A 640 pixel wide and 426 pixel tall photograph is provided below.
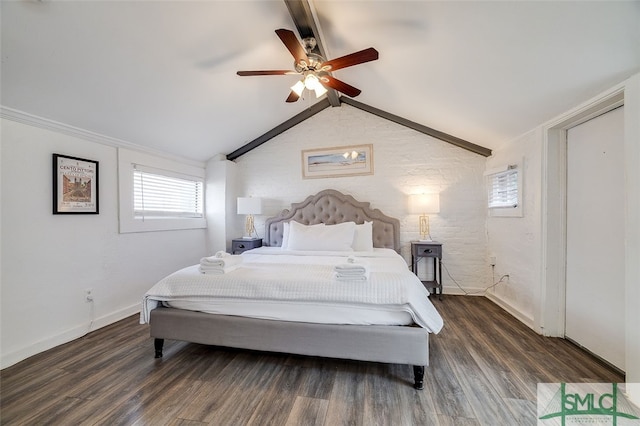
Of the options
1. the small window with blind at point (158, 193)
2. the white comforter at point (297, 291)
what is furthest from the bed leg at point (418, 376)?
the small window with blind at point (158, 193)

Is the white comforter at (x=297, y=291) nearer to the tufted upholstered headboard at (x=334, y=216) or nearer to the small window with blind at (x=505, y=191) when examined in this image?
the tufted upholstered headboard at (x=334, y=216)

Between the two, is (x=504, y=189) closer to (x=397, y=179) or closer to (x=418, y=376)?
(x=397, y=179)

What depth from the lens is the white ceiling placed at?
1.65 m

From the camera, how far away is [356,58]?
77.5 inches

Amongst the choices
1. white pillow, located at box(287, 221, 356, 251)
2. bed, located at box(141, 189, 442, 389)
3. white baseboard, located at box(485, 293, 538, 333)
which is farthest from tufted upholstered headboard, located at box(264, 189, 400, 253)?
bed, located at box(141, 189, 442, 389)

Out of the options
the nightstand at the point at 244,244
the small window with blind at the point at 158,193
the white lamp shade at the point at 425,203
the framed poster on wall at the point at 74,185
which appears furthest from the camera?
the nightstand at the point at 244,244

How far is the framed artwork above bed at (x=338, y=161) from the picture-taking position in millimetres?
4172

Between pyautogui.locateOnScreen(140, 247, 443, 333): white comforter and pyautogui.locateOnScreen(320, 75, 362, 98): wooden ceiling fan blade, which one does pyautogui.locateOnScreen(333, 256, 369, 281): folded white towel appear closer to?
pyautogui.locateOnScreen(140, 247, 443, 333): white comforter

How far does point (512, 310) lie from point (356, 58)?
3.31m

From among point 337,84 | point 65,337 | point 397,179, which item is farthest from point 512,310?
point 65,337

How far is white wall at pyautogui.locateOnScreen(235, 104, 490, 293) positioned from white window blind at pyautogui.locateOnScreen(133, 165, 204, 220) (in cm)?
89

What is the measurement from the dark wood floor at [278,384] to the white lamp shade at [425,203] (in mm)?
1775

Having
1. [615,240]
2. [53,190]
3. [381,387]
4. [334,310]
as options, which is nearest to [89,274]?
[53,190]

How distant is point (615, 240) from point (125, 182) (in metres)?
4.90
